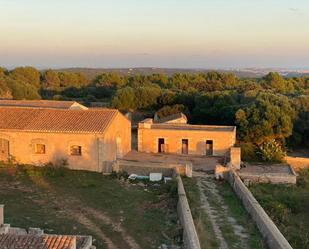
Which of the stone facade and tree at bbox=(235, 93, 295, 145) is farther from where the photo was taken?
tree at bbox=(235, 93, 295, 145)

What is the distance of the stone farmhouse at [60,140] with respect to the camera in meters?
23.5

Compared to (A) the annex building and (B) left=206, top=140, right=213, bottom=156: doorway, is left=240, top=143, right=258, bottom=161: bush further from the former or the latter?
(B) left=206, top=140, right=213, bottom=156: doorway

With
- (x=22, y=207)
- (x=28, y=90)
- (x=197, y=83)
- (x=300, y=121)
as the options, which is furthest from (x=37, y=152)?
(x=197, y=83)

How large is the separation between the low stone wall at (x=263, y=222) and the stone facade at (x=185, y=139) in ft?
28.6

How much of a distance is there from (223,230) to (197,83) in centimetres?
4285

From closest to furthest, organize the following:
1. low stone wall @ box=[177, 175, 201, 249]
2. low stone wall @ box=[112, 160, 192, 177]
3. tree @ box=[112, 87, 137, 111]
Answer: low stone wall @ box=[177, 175, 201, 249] → low stone wall @ box=[112, 160, 192, 177] → tree @ box=[112, 87, 137, 111]

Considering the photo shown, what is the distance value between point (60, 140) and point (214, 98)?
19.1 meters

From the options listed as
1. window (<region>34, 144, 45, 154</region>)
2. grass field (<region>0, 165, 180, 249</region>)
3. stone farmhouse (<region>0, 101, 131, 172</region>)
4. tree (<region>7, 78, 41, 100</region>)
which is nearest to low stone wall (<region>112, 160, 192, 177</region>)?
stone farmhouse (<region>0, 101, 131, 172</region>)

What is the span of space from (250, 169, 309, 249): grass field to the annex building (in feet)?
19.2

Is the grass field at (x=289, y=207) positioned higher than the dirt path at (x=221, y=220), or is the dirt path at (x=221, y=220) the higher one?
the dirt path at (x=221, y=220)

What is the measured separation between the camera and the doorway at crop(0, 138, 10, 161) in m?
24.1

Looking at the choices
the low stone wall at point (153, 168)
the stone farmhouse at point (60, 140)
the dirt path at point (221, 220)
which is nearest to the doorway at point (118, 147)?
the stone farmhouse at point (60, 140)

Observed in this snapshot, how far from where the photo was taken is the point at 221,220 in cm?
1592

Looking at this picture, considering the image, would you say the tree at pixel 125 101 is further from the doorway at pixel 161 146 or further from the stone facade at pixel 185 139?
the doorway at pixel 161 146
